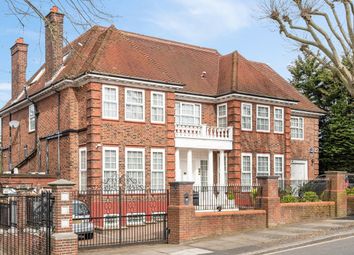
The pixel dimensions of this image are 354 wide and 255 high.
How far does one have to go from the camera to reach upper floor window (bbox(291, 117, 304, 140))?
33719mm

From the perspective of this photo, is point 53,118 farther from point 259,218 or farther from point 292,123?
point 292,123

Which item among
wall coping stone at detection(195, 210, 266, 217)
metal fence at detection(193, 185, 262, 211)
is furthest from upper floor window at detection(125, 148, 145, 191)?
wall coping stone at detection(195, 210, 266, 217)

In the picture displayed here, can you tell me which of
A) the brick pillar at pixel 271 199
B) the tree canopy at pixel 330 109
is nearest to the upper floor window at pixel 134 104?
the brick pillar at pixel 271 199

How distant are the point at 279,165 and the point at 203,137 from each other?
622 centimetres

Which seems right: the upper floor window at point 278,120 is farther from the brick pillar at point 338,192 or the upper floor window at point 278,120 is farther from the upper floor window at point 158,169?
the upper floor window at point 158,169

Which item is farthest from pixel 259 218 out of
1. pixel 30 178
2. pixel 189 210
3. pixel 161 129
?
pixel 30 178

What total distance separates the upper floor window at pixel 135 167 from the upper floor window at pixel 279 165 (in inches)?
388

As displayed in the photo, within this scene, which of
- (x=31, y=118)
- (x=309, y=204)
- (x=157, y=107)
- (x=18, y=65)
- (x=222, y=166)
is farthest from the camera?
(x=18, y=65)

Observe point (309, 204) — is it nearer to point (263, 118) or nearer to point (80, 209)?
point (263, 118)

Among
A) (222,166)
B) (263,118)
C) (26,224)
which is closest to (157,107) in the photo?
(222,166)

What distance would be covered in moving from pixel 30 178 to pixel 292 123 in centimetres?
1788

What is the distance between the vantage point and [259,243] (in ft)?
55.2

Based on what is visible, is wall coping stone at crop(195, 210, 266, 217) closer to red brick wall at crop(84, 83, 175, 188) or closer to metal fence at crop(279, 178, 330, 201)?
metal fence at crop(279, 178, 330, 201)

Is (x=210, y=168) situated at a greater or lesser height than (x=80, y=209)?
greater
